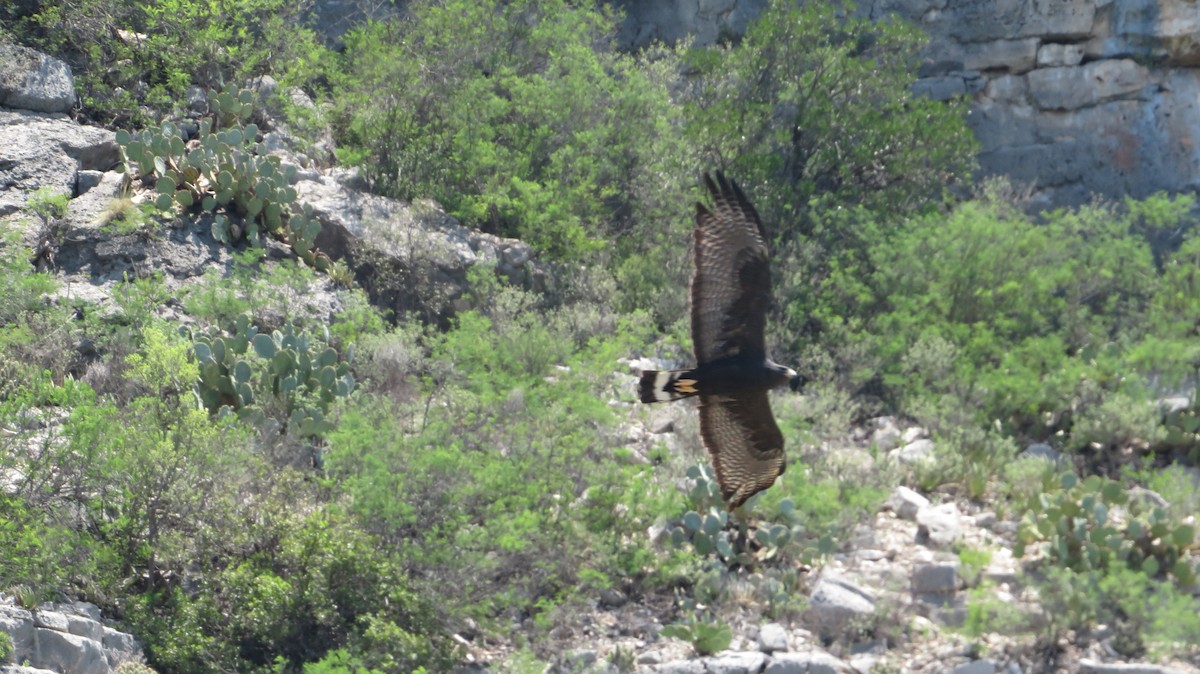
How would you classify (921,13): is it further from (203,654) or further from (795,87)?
(203,654)

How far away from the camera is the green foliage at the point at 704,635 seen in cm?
999

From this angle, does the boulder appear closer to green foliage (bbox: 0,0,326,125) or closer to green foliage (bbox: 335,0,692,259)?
green foliage (bbox: 335,0,692,259)

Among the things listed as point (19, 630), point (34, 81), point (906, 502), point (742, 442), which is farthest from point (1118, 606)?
point (34, 81)

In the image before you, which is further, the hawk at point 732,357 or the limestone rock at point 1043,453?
the limestone rock at point 1043,453

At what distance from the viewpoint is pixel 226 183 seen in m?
13.5

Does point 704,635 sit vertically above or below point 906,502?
below

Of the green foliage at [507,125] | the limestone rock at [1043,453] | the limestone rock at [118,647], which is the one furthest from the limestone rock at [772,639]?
the green foliage at [507,125]

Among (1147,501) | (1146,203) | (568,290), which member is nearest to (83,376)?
(568,290)

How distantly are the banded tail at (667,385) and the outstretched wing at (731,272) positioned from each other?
0.34m

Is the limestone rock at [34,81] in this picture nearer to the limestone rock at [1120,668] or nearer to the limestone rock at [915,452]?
the limestone rock at [915,452]

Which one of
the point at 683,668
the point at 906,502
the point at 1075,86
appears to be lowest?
the point at 683,668

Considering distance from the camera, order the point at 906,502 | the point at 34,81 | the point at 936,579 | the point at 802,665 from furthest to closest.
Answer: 1. the point at 34,81
2. the point at 906,502
3. the point at 936,579
4. the point at 802,665

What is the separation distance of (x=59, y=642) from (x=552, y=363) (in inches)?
205

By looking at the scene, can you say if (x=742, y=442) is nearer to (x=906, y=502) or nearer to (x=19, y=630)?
(x=906, y=502)
